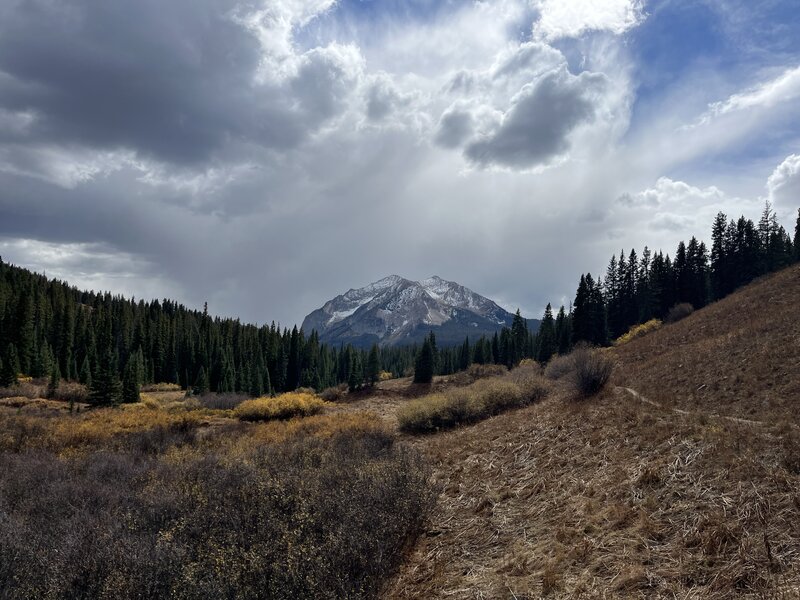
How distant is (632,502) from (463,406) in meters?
13.2

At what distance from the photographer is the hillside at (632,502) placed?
5727mm

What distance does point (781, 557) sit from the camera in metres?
5.36

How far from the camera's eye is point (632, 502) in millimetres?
7754

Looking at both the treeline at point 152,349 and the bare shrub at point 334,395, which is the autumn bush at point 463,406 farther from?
the treeline at point 152,349

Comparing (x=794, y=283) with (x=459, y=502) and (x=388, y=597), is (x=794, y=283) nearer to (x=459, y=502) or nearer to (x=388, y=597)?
(x=459, y=502)

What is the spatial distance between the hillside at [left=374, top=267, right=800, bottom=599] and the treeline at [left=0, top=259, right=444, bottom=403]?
43585mm

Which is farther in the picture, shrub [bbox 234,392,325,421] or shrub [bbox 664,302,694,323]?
shrub [bbox 664,302,694,323]

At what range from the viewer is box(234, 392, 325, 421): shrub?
1077 inches

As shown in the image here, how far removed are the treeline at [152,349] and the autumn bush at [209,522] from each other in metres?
42.3

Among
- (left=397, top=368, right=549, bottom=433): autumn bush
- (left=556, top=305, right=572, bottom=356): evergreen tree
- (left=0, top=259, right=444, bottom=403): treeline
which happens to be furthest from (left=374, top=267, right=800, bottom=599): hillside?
(left=556, top=305, right=572, bottom=356): evergreen tree

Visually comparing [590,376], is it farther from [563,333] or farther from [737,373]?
[563,333]

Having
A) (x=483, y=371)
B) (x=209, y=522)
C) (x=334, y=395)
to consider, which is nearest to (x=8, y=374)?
(x=334, y=395)

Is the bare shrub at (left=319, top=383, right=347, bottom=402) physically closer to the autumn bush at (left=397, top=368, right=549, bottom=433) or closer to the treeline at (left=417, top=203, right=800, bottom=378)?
the treeline at (left=417, top=203, right=800, bottom=378)

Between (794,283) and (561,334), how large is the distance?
40358 mm
